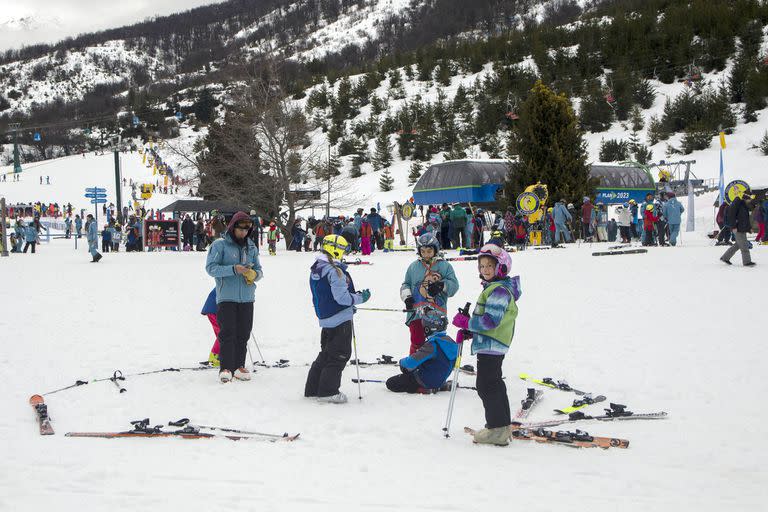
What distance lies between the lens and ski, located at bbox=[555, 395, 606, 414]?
5543mm

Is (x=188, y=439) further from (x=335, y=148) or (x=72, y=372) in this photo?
(x=335, y=148)

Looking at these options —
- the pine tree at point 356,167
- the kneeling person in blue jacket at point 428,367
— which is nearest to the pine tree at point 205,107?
the pine tree at point 356,167

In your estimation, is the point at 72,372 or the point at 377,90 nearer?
the point at 72,372

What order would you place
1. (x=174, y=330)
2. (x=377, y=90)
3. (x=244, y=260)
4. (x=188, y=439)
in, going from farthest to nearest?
(x=377, y=90) → (x=174, y=330) → (x=244, y=260) → (x=188, y=439)

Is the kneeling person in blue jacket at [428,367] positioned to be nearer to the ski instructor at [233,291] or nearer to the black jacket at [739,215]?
the ski instructor at [233,291]

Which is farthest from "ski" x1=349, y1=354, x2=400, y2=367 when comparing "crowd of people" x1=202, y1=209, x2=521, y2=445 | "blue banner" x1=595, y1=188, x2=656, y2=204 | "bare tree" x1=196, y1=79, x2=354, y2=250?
"blue banner" x1=595, y1=188, x2=656, y2=204

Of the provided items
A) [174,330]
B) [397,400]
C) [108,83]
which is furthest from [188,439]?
[108,83]

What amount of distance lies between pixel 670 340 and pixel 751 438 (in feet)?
10.7

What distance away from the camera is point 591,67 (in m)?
50.1

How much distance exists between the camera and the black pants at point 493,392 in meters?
4.73

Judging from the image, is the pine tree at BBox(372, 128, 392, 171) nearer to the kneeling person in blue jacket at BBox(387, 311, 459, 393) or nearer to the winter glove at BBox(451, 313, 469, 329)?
the kneeling person in blue jacket at BBox(387, 311, 459, 393)

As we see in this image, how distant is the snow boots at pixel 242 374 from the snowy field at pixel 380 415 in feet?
0.50

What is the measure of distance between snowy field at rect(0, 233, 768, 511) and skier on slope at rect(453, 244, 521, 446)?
150 mm

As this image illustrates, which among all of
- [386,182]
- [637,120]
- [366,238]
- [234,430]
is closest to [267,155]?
[366,238]
